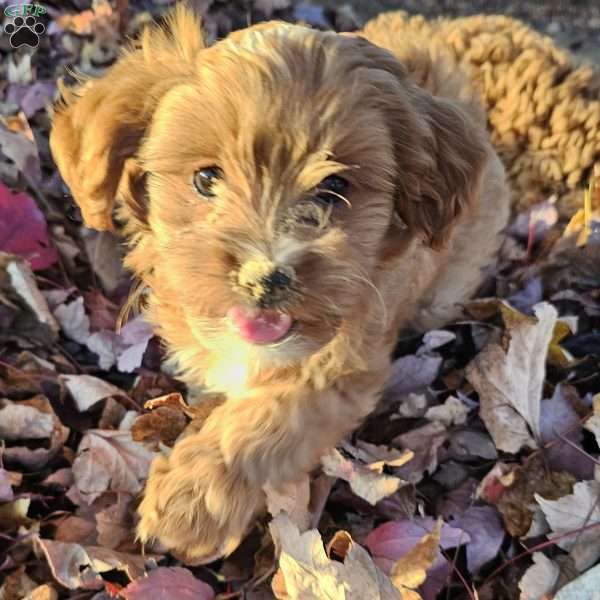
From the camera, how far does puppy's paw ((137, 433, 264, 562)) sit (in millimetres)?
2432

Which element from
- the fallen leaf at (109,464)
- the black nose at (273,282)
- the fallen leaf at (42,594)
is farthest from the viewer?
the fallen leaf at (109,464)

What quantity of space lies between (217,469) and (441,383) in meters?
1.12

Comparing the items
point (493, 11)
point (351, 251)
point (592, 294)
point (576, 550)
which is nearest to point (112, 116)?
point (351, 251)

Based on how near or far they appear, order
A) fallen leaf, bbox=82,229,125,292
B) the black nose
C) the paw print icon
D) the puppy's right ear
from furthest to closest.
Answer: the paw print icon → fallen leaf, bbox=82,229,125,292 → the puppy's right ear → the black nose

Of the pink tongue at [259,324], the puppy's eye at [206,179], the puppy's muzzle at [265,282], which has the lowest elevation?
the pink tongue at [259,324]

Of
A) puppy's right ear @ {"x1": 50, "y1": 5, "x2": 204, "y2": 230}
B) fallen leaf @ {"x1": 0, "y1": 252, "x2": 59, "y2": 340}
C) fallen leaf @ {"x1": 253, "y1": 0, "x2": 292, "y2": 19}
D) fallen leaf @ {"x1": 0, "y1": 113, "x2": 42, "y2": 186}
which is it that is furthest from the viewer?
fallen leaf @ {"x1": 253, "y1": 0, "x2": 292, "y2": 19}

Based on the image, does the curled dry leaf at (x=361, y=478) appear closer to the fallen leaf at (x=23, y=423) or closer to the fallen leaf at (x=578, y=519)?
the fallen leaf at (x=578, y=519)

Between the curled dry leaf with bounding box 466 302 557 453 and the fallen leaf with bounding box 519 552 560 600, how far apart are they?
45cm

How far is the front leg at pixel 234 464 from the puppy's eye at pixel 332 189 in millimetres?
677

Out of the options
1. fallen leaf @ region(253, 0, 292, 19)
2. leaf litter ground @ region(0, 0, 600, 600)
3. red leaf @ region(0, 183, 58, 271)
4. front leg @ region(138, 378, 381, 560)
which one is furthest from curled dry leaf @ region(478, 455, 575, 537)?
fallen leaf @ region(253, 0, 292, 19)

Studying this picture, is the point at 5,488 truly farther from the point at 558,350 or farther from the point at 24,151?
the point at 558,350

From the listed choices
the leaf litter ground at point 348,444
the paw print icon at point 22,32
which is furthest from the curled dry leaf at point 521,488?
the paw print icon at point 22,32

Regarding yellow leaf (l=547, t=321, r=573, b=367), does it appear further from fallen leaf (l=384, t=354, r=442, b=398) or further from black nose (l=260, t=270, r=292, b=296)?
black nose (l=260, t=270, r=292, b=296)

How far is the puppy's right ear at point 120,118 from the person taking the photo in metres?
2.35
